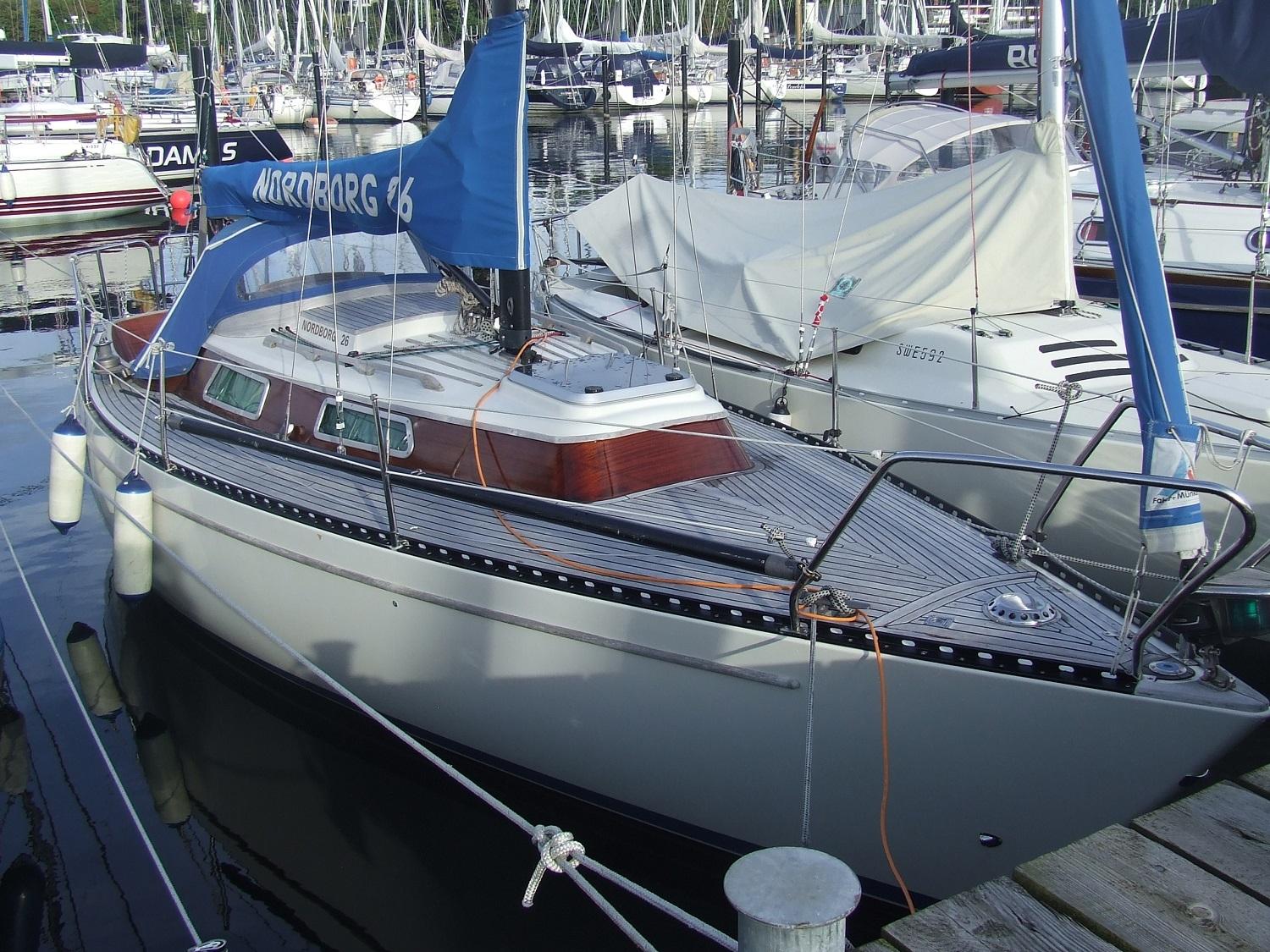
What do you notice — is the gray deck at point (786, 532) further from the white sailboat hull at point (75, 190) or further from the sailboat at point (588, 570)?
the white sailboat hull at point (75, 190)

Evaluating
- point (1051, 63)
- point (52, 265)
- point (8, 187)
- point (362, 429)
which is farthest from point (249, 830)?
point (8, 187)

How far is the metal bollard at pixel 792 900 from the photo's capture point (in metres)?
2.38

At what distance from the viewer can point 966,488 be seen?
8.66 metres

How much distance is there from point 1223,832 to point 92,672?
7.38 m

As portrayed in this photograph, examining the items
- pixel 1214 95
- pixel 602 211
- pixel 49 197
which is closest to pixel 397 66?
pixel 49 197

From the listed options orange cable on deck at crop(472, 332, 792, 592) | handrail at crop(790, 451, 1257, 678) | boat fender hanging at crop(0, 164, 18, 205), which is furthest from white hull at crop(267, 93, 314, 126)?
handrail at crop(790, 451, 1257, 678)

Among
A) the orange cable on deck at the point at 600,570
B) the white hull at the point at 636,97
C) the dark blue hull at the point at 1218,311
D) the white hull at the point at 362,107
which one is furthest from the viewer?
the white hull at the point at 636,97

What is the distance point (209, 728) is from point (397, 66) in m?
49.4

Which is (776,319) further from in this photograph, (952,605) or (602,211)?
(952,605)

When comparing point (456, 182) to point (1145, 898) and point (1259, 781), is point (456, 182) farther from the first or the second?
point (1145, 898)

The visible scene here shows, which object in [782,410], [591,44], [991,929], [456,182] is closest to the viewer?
[991,929]

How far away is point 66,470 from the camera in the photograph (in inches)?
332

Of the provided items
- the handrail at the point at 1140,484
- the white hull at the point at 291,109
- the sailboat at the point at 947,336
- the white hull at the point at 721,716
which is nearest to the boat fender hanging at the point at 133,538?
the white hull at the point at 721,716

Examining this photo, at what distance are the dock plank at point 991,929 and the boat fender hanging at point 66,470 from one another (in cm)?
717
